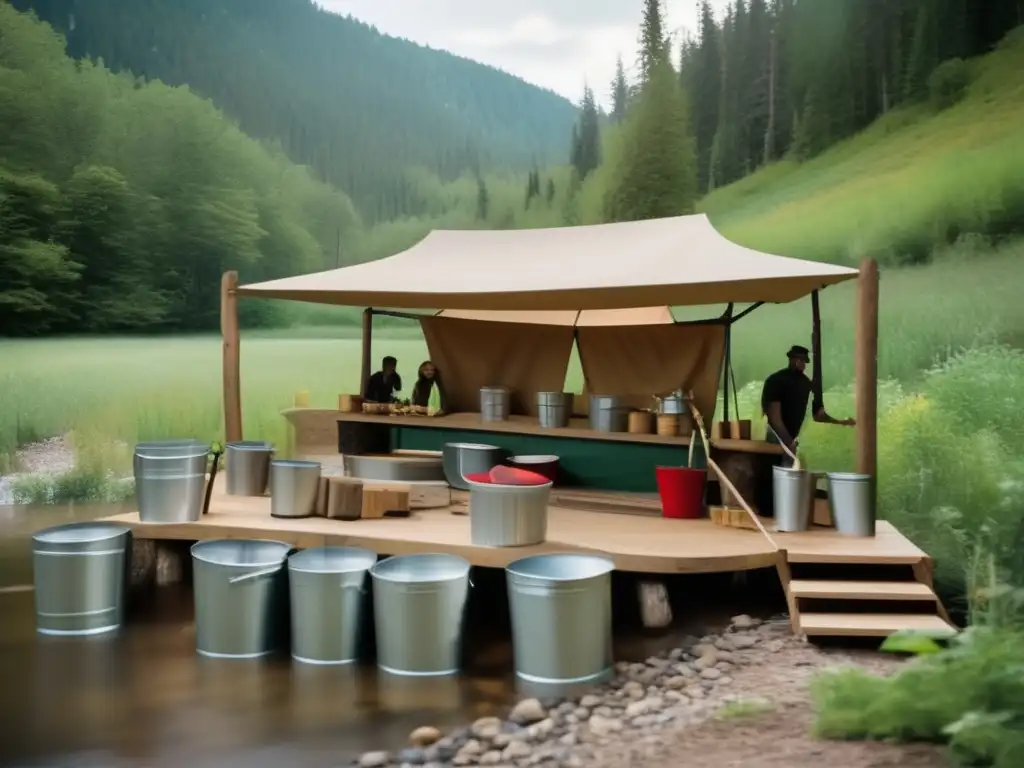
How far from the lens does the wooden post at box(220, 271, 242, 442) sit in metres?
7.07

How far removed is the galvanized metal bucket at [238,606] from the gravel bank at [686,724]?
4.44 feet

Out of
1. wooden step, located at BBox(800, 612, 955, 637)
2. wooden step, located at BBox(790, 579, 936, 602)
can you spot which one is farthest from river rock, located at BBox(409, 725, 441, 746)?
wooden step, located at BBox(790, 579, 936, 602)

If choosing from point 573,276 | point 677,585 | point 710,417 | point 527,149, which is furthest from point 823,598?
point 527,149

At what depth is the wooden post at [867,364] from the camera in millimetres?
5348

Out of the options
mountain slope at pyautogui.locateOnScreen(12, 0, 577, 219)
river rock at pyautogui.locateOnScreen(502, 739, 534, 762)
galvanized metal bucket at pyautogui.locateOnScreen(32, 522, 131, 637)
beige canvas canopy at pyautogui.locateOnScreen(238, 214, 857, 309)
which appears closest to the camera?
river rock at pyautogui.locateOnScreen(502, 739, 534, 762)

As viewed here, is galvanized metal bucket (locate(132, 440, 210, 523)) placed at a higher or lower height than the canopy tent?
lower

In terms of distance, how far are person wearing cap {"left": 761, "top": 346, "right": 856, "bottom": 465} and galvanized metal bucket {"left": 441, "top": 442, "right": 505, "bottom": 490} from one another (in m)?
1.95

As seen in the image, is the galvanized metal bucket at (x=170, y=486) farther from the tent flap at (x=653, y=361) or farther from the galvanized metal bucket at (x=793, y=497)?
the galvanized metal bucket at (x=793, y=497)

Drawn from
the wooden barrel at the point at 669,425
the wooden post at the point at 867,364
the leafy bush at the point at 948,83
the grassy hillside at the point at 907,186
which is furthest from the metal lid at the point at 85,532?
the leafy bush at the point at 948,83

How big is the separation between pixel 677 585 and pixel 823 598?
1315mm

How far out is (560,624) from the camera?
4438 millimetres

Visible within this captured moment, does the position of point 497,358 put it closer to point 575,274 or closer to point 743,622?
point 575,274

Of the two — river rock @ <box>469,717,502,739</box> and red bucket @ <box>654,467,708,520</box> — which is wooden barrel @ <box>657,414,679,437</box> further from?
river rock @ <box>469,717,502,739</box>

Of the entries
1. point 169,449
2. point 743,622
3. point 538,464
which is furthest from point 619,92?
point 743,622
